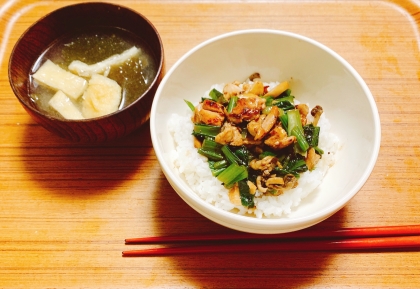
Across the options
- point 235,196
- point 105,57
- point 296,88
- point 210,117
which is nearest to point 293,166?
point 235,196

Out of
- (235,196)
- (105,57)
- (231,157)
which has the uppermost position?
(105,57)

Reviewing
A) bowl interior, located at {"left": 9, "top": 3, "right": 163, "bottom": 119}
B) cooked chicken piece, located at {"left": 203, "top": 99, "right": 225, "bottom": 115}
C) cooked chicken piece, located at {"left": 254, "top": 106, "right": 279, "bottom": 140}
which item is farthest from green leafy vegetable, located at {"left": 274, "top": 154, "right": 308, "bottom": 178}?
bowl interior, located at {"left": 9, "top": 3, "right": 163, "bottom": 119}

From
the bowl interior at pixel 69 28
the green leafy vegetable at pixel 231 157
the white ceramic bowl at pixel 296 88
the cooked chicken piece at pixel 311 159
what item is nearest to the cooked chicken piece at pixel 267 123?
the green leafy vegetable at pixel 231 157

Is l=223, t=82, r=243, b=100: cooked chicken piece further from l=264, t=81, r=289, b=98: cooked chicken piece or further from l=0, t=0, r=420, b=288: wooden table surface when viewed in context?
l=0, t=0, r=420, b=288: wooden table surface

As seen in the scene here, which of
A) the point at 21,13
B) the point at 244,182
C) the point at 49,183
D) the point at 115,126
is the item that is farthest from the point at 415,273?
the point at 21,13

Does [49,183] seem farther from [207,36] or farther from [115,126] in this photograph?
[207,36]

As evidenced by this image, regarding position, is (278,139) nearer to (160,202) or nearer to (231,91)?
(231,91)
